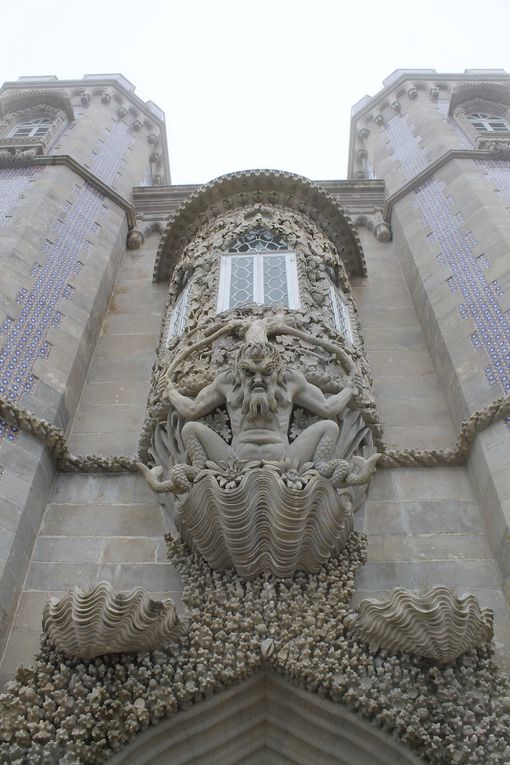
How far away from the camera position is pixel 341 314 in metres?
8.98

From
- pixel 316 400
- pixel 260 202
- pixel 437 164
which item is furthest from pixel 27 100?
pixel 316 400

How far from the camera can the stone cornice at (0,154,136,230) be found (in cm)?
1199

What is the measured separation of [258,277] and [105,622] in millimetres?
5304

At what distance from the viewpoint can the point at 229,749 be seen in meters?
5.19

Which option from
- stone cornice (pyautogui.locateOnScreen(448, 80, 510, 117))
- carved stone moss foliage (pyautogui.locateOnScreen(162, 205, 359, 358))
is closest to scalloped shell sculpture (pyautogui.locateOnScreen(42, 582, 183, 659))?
carved stone moss foliage (pyautogui.locateOnScreen(162, 205, 359, 358))

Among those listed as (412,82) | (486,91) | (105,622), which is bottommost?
(105,622)

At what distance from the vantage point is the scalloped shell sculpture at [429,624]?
4.81m

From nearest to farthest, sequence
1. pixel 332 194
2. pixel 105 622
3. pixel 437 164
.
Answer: pixel 105 622
pixel 437 164
pixel 332 194

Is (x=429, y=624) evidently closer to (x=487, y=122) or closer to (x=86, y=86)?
(x=487, y=122)

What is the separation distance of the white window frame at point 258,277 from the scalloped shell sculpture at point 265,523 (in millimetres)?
3103

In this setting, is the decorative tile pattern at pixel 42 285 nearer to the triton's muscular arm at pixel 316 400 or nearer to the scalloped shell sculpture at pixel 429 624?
→ the triton's muscular arm at pixel 316 400

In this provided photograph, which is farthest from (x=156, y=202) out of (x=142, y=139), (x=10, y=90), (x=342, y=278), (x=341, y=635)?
(x=341, y=635)

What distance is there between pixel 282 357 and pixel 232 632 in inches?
112

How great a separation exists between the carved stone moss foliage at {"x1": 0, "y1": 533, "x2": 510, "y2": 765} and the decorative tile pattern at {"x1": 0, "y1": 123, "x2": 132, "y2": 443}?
2.72 m
